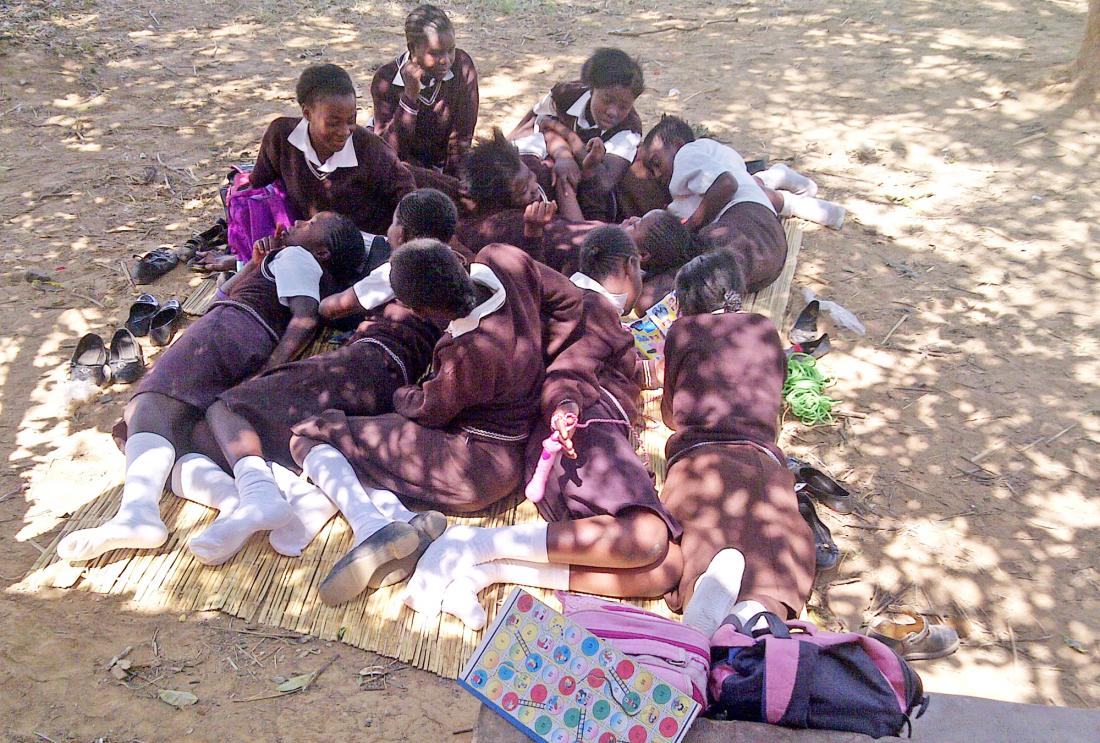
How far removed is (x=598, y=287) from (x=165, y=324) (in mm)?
2281

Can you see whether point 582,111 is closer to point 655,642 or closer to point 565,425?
point 565,425

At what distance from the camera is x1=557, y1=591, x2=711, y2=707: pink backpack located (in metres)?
2.14

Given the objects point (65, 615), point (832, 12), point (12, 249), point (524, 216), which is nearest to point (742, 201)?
point (524, 216)

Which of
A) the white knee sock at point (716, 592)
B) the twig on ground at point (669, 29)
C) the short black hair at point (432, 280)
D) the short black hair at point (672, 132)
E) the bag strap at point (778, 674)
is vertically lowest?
the twig on ground at point (669, 29)

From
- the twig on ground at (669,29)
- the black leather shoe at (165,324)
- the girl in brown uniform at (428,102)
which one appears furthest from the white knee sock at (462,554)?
the twig on ground at (669,29)

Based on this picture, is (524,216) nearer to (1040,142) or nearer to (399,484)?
(399,484)

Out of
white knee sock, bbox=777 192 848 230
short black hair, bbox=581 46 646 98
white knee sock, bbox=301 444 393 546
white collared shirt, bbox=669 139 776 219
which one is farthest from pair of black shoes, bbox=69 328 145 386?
white knee sock, bbox=777 192 848 230

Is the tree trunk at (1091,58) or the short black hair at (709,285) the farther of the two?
the tree trunk at (1091,58)

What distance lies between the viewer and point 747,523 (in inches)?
119

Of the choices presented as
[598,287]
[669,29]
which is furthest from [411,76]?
[669,29]

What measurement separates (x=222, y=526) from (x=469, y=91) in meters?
3.24

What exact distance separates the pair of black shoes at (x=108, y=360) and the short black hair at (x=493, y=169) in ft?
6.02

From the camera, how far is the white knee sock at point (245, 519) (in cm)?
303

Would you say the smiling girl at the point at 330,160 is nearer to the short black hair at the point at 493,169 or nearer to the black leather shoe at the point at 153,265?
the short black hair at the point at 493,169
